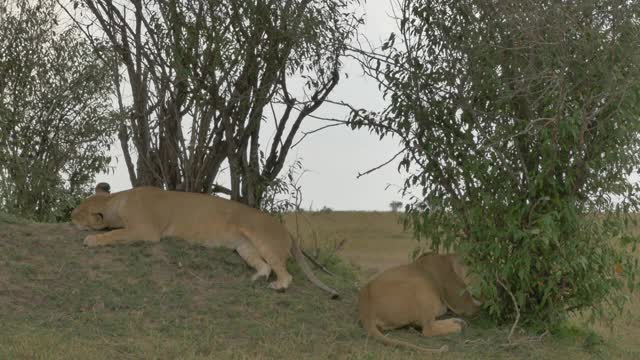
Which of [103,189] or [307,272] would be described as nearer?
[307,272]

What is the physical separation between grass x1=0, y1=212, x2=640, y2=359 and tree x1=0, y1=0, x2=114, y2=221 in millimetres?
5737

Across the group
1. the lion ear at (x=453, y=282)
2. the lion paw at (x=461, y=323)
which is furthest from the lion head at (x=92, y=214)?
the lion paw at (x=461, y=323)

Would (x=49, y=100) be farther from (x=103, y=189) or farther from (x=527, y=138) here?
(x=527, y=138)

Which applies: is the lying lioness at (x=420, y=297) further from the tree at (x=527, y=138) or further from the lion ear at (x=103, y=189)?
the lion ear at (x=103, y=189)

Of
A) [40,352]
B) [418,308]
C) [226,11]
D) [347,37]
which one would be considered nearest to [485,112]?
[418,308]

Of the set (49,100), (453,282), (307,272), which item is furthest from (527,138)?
(49,100)

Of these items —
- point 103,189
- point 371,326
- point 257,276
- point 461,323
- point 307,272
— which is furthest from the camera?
point 103,189

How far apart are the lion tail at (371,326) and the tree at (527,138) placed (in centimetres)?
81

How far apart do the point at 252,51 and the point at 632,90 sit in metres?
4.21

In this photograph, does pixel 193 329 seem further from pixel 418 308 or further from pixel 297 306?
pixel 418 308

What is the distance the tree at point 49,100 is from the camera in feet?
52.7

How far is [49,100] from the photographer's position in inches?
637

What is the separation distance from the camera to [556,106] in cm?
860

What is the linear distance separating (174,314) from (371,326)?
162 cm
